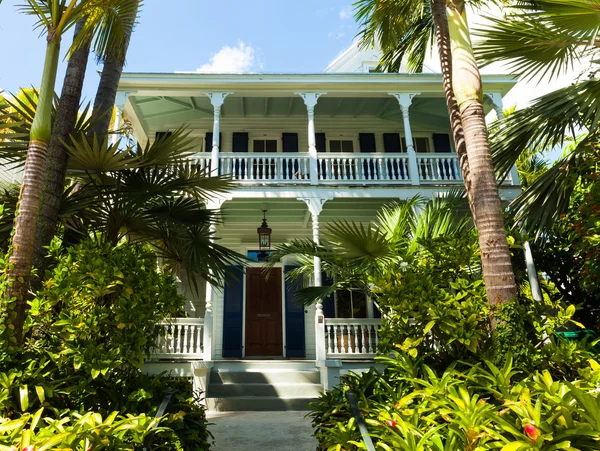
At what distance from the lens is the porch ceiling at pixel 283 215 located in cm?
931

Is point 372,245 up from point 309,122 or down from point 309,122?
down

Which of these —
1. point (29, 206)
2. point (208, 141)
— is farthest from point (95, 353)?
point (208, 141)

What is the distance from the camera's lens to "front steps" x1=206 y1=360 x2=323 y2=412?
651 cm

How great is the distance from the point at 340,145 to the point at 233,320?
18.4 feet

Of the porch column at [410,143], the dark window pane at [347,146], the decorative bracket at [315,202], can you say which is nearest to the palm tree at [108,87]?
the decorative bracket at [315,202]

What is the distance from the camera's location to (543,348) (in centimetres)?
313

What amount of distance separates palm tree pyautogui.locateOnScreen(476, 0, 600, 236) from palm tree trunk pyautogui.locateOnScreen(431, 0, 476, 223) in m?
0.43

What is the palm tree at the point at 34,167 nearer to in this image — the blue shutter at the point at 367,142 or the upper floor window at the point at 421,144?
the blue shutter at the point at 367,142

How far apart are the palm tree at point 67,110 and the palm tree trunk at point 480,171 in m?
3.18

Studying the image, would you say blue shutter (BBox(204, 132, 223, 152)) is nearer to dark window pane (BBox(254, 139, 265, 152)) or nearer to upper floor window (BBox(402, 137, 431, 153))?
dark window pane (BBox(254, 139, 265, 152))

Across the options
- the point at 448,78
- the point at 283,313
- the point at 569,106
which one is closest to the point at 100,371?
the point at 448,78

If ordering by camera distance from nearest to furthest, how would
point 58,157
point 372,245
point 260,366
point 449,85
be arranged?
point 58,157 → point 449,85 → point 372,245 → point 260,366

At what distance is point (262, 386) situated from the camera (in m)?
6.92

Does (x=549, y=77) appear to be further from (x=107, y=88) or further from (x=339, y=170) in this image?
(x=107, y=88)
